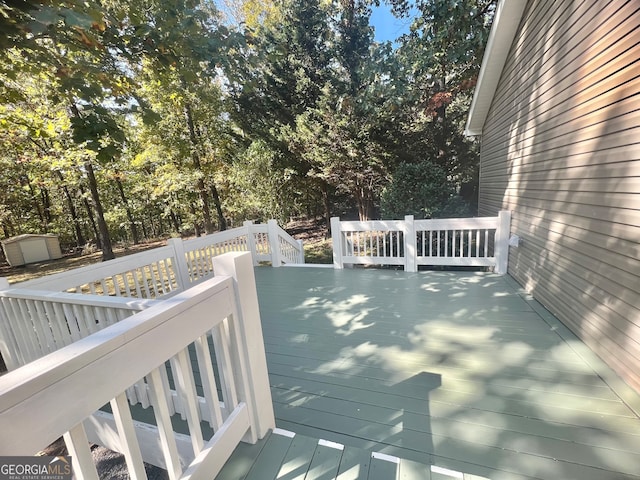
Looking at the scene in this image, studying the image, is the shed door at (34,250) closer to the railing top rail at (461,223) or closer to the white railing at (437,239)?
the white railing at (437,239)

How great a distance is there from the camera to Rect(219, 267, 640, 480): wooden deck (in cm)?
148

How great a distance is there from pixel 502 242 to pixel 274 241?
12.6ft

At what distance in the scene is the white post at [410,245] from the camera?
14.6 feet

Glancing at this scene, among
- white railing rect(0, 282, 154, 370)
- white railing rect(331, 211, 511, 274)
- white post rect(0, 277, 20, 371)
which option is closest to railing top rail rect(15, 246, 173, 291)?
white railing rect(0, 282, 154, 370)

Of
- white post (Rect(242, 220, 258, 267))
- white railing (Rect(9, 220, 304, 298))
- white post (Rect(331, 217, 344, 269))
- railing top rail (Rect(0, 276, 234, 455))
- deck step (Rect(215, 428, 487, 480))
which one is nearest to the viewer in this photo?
railing top rail (Rect(0, 276, 234, 455))

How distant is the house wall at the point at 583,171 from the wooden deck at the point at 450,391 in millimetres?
355

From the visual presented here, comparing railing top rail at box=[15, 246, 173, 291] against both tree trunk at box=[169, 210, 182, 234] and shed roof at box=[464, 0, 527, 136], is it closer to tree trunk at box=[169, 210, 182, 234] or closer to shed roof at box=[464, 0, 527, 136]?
shed roof at box=[464, 0, 527, 136]

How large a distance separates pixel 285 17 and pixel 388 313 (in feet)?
33.9

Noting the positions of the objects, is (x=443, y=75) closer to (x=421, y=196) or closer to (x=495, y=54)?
(x=495, y=54)

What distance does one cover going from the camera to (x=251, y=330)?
147 cm

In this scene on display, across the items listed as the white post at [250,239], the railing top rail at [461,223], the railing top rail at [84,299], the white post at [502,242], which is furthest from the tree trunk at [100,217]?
the white post at [502,242]

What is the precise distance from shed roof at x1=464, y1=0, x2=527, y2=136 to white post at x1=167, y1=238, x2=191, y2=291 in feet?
18.1

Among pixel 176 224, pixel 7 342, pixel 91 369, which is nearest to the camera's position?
pixel 91 369

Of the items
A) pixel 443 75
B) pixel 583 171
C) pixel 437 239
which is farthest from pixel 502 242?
pixel 443 75
